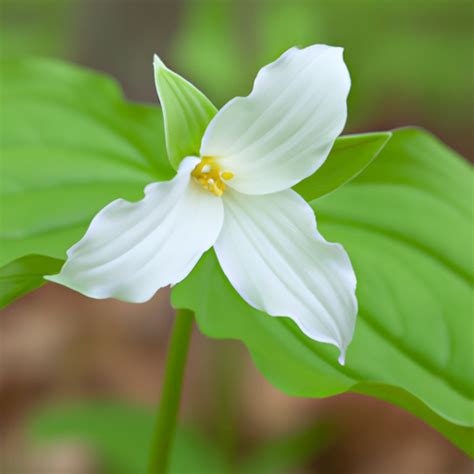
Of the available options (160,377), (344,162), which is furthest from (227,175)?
(160,377)

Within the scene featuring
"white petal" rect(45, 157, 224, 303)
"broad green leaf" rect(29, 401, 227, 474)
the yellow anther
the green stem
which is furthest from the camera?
"broad green leaf" rect(29, 401, 227, 474)

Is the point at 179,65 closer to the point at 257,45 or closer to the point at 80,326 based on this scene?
the point at 257,45

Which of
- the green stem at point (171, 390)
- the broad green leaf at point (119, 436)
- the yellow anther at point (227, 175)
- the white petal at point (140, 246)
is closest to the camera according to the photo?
the white petal at point (140, 246)

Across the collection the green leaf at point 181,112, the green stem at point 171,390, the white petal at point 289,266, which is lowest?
the green stem at point 171,390

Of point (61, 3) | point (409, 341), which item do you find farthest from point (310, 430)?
point (61, 3)

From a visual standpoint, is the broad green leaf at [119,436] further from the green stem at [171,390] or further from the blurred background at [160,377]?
the green stem at [171,390]

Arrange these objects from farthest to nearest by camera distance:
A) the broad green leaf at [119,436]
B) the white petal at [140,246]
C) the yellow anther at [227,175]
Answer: the broad green leaf at [119,436] → the yellow anther at [227,175] → the white petal at [140,246]

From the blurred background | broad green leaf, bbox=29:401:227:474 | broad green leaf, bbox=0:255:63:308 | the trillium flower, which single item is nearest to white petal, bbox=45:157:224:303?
the trillium flower

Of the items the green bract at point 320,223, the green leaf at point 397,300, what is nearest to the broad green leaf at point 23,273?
the green bract at point 320,223

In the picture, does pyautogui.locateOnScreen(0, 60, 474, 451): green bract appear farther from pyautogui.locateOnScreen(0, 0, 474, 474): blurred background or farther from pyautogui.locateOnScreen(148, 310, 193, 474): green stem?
pyautogui.locateOnScreen(0, 0, 474, 474): blurred background
